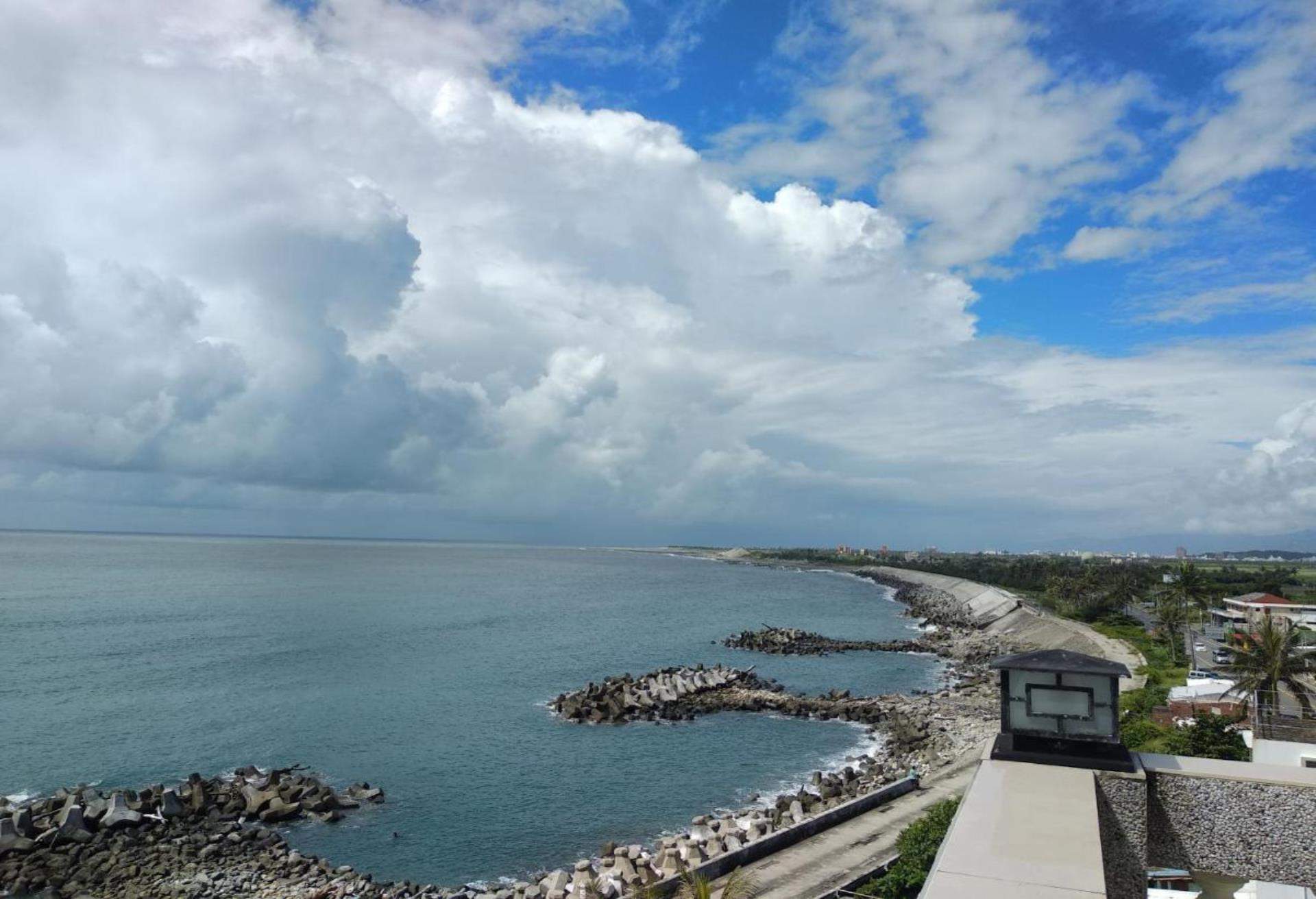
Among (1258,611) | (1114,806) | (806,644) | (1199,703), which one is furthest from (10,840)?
(1258,611)

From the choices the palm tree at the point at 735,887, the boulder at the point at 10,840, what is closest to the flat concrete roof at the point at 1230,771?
the palm tree at the point at 735,887

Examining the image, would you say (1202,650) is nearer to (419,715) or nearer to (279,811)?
(419,715)

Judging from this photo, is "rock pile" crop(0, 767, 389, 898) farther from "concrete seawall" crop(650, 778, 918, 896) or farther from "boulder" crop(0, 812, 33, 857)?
"concrete seawall" crop(650, 778, 918, 896)

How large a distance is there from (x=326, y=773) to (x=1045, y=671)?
30.8m

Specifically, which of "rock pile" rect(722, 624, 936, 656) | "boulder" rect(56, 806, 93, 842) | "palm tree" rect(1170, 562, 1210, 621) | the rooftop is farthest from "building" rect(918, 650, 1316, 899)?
the rooftop

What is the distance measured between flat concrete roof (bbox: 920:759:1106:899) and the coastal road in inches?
198

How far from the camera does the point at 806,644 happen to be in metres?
75.5

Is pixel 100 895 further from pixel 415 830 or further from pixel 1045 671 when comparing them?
pixel 1045 671

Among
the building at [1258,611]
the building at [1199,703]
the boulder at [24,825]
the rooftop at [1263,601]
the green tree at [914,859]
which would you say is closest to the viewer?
the green tree at [914,859]

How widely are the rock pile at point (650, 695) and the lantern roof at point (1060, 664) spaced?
108 ft

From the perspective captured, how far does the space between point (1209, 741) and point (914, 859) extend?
582 inches

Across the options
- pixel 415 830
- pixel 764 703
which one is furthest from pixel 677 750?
pixel 415 830

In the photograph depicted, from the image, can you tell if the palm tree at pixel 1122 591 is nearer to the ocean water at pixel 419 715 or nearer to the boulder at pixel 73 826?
the ocean water at pixel 419 715

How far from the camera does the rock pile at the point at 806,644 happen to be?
73.1m
